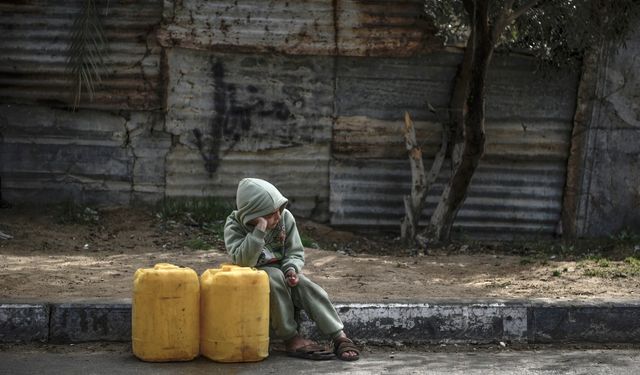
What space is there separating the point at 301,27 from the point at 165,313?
15.1 feet

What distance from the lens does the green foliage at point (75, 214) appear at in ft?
30.5

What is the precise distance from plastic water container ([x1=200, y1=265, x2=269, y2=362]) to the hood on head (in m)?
0.32

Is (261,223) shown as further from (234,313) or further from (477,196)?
(477,196)

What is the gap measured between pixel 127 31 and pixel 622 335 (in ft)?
17.1

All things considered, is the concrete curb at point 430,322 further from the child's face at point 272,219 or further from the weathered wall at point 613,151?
the weathered wall at point 613,151

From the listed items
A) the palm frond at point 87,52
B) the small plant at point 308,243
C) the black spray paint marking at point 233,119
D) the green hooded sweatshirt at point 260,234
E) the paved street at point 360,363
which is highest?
the palm frond at point 87,52

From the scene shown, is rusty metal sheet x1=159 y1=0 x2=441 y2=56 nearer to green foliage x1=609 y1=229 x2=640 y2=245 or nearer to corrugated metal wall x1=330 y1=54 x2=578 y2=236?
corrugated metal wall x1=330 y1=54 x2=578 y2=236

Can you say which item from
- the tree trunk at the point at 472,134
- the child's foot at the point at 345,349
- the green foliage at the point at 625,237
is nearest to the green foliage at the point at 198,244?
the tree trunk at the point at 472,134

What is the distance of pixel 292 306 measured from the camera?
19.1 ft

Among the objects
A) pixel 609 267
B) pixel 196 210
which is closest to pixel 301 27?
pixel 196 210

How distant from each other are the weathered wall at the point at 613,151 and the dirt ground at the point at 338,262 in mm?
261

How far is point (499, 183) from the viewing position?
9914mm

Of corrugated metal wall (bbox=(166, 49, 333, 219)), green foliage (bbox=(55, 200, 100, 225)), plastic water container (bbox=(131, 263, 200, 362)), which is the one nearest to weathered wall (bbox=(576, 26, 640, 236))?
corrugated metal wall (bbox=(166, 49, 333, 219))

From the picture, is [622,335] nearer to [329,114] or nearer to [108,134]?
[329,114]
